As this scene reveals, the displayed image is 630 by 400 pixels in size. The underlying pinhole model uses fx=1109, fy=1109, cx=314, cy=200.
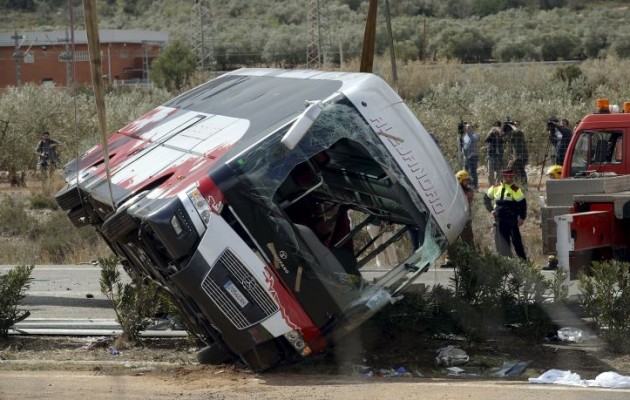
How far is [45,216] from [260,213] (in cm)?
1551

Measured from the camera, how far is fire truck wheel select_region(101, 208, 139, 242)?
895 cm

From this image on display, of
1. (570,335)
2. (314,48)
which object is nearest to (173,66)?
(314,48)

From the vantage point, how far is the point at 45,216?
23.5 meters

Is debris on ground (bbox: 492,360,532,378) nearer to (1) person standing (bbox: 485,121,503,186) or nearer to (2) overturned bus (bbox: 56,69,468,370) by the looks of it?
(2) overturned bus (bbox: 56,69,468,370)

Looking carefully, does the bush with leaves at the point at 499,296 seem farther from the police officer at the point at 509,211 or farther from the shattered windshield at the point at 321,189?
the police officer at the point at 509,211

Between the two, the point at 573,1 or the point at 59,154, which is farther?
the point at 573,1

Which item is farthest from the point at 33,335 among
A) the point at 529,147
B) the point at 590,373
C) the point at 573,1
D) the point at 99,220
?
the point at 573,1

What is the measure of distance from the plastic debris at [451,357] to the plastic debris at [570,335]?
1072mm

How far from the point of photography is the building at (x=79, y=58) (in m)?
52.0

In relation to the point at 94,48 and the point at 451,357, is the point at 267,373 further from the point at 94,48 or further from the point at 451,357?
the point at 94,48

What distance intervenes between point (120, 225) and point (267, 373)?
179cm

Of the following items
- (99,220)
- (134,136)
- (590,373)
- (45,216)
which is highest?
(134,136)

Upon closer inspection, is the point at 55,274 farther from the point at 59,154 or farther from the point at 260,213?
the point at 59,154

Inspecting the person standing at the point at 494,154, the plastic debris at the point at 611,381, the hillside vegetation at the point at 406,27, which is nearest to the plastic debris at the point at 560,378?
the plastic debris at the point at 611,381
